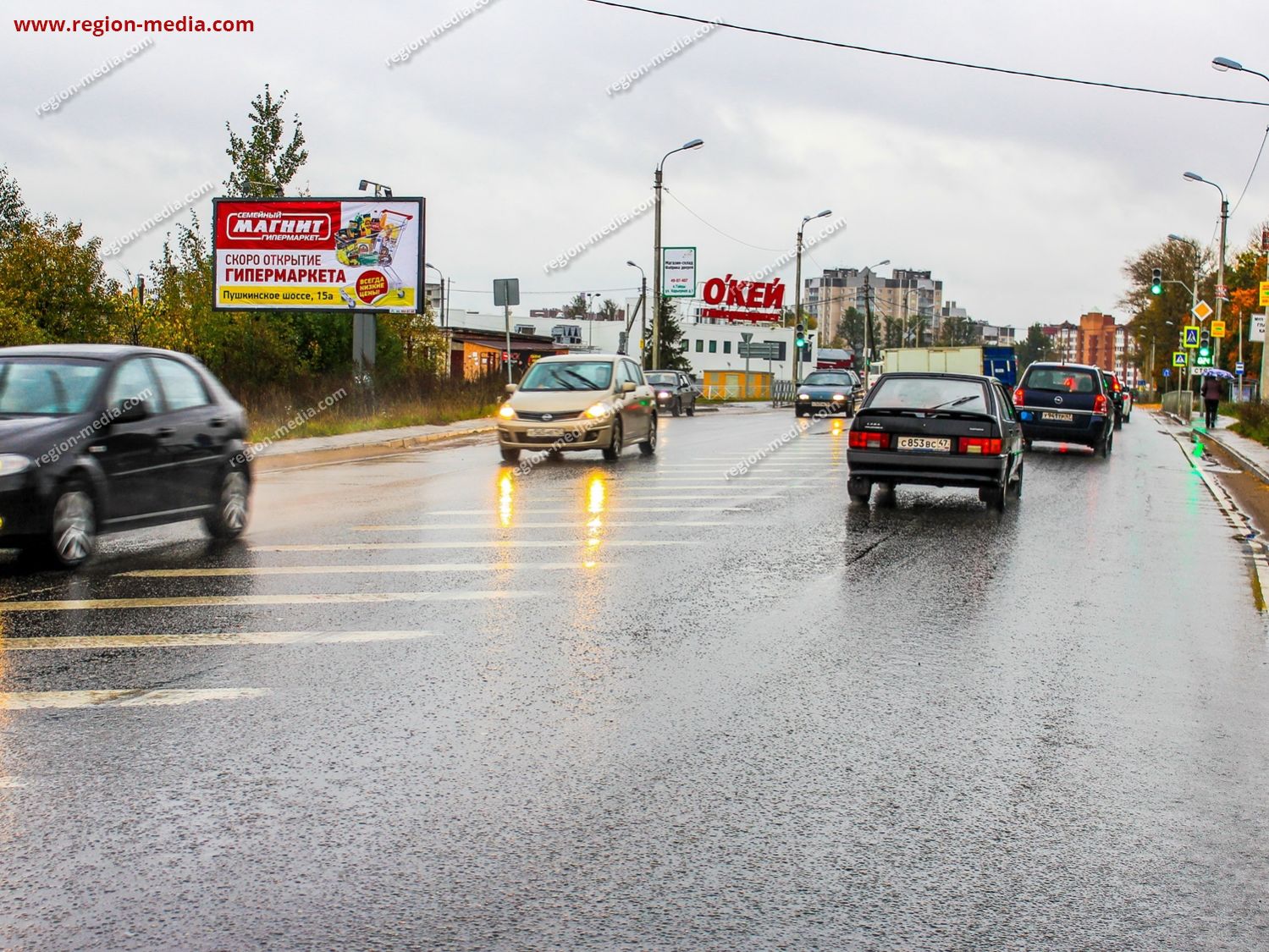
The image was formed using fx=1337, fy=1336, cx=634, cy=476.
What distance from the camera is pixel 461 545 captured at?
435 inches

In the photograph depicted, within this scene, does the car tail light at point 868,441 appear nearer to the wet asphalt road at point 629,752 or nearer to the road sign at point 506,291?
the wet asphalt road at point 629,752

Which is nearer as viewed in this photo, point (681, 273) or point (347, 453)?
point (347, 453)

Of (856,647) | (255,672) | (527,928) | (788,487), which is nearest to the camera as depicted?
(527,928)

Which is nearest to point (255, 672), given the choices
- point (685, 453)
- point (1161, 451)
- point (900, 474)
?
point (900, 474)

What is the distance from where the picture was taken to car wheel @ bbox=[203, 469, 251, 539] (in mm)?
11094

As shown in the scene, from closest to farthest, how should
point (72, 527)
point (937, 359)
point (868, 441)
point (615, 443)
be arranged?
point (72, 527), point (868, 441), point (615, 443), point (937, 359)

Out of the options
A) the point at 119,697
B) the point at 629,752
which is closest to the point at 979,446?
the point at 629,752

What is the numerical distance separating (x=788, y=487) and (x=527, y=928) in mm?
13489

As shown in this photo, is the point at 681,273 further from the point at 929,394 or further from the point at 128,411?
the point at 128,411

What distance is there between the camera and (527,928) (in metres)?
3.52

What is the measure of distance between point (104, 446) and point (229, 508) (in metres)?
1.82

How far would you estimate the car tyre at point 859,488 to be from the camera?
1461 centimetres

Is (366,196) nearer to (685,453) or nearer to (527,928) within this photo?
(685,453)

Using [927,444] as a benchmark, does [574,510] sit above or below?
below
